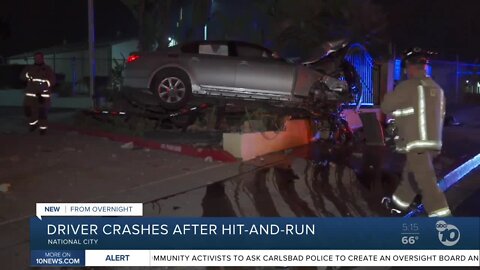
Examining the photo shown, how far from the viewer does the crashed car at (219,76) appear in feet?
34.1

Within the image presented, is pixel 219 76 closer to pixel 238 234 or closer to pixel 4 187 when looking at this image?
pixel 4 187

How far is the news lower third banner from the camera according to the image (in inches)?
168

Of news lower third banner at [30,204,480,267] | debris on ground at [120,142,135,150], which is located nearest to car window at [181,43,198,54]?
debris on ground at [120,142,135,150]

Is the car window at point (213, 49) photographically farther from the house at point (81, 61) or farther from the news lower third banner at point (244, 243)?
the house at point (81, 61)

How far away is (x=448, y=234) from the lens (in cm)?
433

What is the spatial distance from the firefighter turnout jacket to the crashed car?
543 centimetres

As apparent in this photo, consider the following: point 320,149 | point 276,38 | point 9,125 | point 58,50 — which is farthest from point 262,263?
point 58,50

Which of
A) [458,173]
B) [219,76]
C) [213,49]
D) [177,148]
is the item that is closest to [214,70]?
[219,76]

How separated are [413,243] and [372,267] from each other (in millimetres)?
381

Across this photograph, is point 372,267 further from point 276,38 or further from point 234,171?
point 276,38

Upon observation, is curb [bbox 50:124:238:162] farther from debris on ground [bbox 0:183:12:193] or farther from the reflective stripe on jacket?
debris on ground [bbox 0:183:12:193]

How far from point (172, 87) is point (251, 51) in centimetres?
168

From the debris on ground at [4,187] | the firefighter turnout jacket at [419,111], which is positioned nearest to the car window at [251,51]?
the debris on ground at [4,187]

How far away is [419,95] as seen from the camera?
16.0 feet
